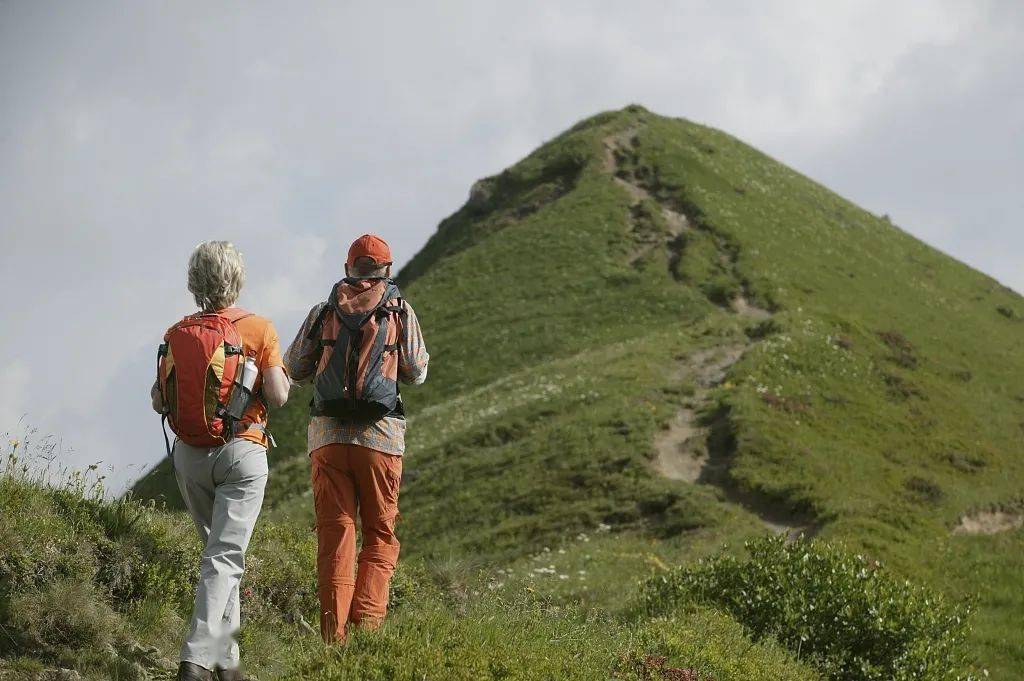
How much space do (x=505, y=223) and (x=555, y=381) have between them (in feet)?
91.1

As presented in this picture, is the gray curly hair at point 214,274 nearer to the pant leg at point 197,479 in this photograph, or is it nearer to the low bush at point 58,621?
the pant leg at point 197,479

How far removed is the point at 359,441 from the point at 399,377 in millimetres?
629

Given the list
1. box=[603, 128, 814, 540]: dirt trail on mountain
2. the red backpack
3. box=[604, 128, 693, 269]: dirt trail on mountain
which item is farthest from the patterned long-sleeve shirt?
box=[604, 128, 693, 269]: dirt trail on mountain

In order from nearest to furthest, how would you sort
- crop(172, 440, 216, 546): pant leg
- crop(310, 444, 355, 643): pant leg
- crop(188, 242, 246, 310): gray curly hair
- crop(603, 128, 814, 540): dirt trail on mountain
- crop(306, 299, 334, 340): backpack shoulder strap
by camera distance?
crop(172, 440, 216, 546): pant leg
crop(188, 242, 246, 310): gray curly hair
crop(310, 444, 355, 643): pant leg
crop(306, 299, 334, 340): backpack shoulder strap
crop(603, 128, 814, 540): dirt trail on mountain

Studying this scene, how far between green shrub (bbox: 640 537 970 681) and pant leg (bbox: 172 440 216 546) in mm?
6281

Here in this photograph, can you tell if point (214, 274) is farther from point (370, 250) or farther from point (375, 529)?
point (375, 529)

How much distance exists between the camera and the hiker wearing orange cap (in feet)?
24.4

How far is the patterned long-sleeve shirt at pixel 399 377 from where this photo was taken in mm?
7551

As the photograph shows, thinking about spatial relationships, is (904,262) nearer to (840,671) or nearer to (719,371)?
(719,371)

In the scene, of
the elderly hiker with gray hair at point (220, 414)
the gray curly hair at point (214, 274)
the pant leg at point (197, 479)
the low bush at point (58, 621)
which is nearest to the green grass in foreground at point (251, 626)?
the low bush at point (58, 621)

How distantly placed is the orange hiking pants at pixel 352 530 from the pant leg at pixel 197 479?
760 millimetres

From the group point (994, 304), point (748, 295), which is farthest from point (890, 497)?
point (994, 304)

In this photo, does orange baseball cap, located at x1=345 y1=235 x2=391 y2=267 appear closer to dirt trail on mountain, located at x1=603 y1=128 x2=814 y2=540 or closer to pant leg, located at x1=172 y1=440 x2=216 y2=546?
pant leg, located at x1=172 y1=440 x2=216 y2=546

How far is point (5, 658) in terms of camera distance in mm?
7105
